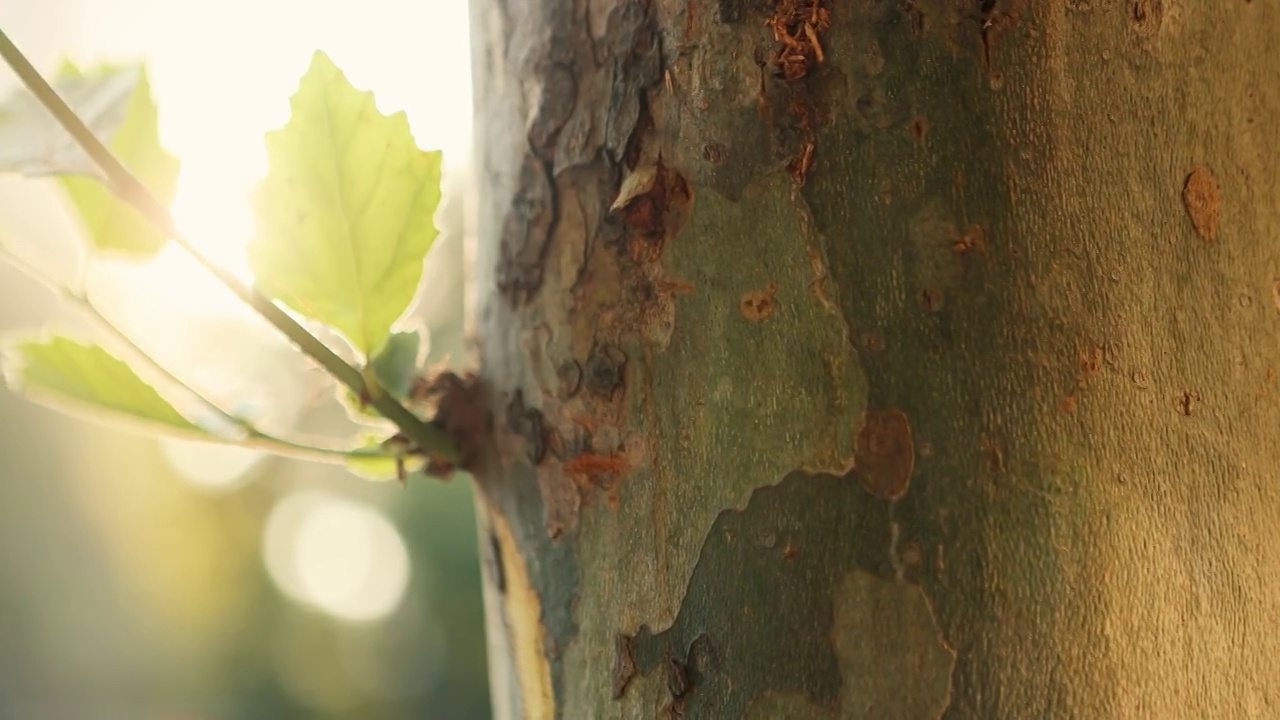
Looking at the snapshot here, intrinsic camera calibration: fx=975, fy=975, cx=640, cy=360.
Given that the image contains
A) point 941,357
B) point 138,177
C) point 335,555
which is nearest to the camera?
point 941,357

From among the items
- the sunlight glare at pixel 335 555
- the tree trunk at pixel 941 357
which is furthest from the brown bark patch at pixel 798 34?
the sunlight glare at pixel 335 555

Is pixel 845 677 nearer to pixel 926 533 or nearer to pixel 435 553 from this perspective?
pixel 926 533

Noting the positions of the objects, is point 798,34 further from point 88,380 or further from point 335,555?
point 335,555

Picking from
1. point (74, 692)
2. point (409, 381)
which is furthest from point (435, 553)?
point (409, 381)

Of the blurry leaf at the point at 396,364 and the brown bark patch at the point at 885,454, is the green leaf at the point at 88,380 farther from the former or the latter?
the brown bark patch at the point at 885,454

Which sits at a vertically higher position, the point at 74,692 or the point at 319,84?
the point at 319,84

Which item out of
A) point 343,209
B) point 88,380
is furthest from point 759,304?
point 88,380
